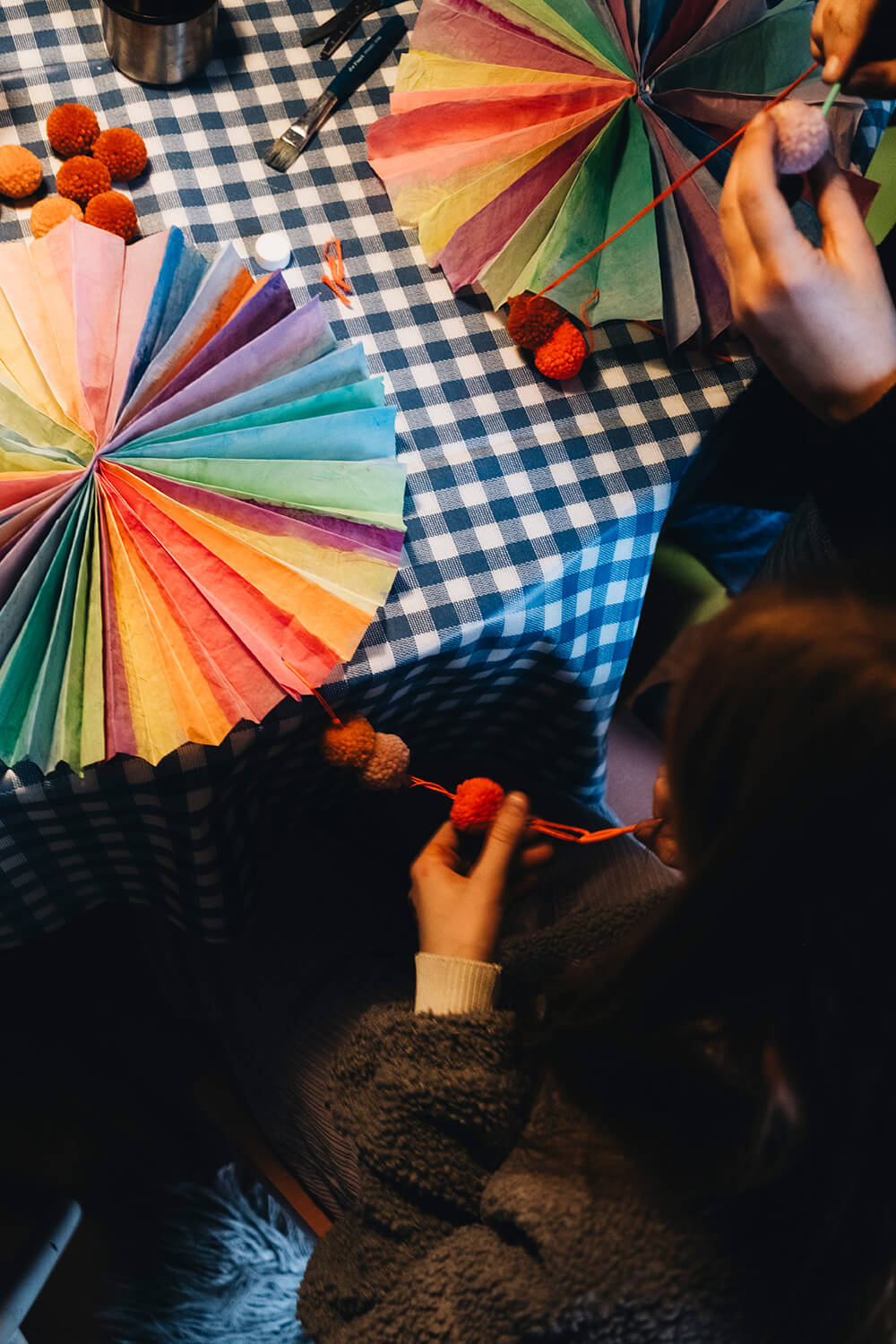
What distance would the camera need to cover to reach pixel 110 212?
96 centimetres

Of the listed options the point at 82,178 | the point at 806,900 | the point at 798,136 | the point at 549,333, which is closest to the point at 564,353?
the point at 549,333

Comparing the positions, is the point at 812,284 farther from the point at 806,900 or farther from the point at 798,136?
the point at 806,900

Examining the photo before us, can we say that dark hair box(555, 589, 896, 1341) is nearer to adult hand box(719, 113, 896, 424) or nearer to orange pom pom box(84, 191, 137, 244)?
adult hand box(719, 113, 896, 424)

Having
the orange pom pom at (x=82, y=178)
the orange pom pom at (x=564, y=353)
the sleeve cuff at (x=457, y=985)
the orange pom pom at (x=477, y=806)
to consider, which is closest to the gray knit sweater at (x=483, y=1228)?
the sleeve cuff at (x=457, y=985)

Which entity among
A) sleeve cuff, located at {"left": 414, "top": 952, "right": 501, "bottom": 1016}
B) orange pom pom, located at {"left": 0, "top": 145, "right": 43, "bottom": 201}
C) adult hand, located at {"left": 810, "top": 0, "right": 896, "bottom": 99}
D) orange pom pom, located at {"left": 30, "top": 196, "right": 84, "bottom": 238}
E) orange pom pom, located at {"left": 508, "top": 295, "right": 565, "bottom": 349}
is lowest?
sleeve cuff, located at {"left": 414, "top": 952, "right": 501, "bottom": 1016}

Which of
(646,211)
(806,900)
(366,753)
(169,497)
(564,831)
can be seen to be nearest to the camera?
(806,900)

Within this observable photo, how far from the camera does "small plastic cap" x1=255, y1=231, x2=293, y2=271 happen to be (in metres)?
1.00

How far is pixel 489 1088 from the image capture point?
874mm

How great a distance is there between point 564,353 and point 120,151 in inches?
19.1

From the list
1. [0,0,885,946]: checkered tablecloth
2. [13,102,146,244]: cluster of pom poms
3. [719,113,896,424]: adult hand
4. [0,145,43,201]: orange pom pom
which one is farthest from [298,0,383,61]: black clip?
[719,113,896,424]: adult hand

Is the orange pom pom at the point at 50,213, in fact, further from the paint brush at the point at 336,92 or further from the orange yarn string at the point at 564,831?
the orange yarn string at the point at 564,831

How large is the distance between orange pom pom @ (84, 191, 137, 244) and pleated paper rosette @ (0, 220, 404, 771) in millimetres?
96

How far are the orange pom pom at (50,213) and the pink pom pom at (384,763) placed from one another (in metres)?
0.56

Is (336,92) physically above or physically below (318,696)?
above
